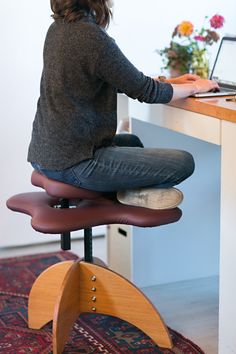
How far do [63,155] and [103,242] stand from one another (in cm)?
141

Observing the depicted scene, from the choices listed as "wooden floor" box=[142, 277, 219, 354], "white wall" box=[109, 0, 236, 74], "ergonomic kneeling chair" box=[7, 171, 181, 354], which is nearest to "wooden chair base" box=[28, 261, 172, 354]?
"ergonomic kneeling chair" box=[7, 171, 181, 354]

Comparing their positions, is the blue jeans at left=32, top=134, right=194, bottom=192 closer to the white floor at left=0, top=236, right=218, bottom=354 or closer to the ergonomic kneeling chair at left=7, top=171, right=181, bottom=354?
the ergonomic kneeling chair at left=7, top=171, right=181, bottom=354

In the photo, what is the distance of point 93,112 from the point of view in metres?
2.17

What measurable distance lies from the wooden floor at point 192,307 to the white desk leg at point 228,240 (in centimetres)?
18

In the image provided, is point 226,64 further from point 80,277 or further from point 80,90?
point 80,277

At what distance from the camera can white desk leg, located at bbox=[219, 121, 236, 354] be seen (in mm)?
2039

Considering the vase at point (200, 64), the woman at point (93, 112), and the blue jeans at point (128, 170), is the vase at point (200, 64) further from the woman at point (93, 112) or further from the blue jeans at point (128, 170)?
the blue jeans at point (128, 170)

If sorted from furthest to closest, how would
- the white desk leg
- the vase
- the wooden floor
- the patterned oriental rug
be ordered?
the vase
the wooden floor
the patterned oriental rug
the white desk leg

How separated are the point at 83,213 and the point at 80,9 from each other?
0.60 metres

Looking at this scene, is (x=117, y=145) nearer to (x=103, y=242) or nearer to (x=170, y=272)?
(x=170, y=272)

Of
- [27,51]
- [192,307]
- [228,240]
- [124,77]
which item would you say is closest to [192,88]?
[124,77]

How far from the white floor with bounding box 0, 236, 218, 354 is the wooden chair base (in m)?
0.17

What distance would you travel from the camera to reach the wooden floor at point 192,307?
244cm

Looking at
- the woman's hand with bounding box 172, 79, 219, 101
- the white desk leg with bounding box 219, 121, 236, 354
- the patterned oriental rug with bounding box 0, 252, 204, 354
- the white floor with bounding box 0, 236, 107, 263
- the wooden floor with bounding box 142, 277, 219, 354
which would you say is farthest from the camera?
the white floor with bounding box 0, 236, 107, 263
